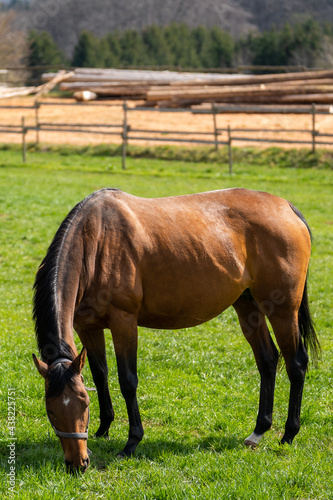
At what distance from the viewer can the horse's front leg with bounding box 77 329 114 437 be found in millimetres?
4582

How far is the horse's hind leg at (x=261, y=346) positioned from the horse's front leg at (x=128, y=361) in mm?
1051

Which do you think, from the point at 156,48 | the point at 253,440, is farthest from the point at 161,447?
the point at 156,48

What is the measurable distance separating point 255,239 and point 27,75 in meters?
42.4

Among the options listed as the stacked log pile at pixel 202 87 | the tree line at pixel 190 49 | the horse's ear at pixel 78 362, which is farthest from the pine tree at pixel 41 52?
the horse's ear at pixel 78 362

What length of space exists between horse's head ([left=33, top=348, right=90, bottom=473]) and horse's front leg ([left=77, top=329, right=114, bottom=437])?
0.96 metres

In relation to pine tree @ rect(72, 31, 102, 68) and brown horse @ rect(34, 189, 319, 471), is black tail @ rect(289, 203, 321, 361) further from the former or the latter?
pine tree @ rect(72, 31, 102, 68)

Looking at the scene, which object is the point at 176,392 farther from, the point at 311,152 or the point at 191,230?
the point at 311,152

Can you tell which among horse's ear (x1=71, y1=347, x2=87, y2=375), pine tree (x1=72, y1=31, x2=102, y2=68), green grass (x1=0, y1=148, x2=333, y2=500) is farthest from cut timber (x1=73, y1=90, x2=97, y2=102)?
horse's ear (x1=71, y1=347, x2=87, y2=375)

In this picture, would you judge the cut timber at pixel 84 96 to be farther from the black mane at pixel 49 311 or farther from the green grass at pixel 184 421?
the black mane at pixel 49 311

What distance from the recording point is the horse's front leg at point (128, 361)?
423cm

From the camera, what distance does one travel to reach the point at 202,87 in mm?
30203

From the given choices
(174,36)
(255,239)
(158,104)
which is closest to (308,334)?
(255,239)

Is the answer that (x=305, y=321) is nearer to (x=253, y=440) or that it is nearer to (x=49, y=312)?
(x=253, y=440)

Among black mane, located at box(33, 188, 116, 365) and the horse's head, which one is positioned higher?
black mane, located at box(33, 188, 116, 365)
